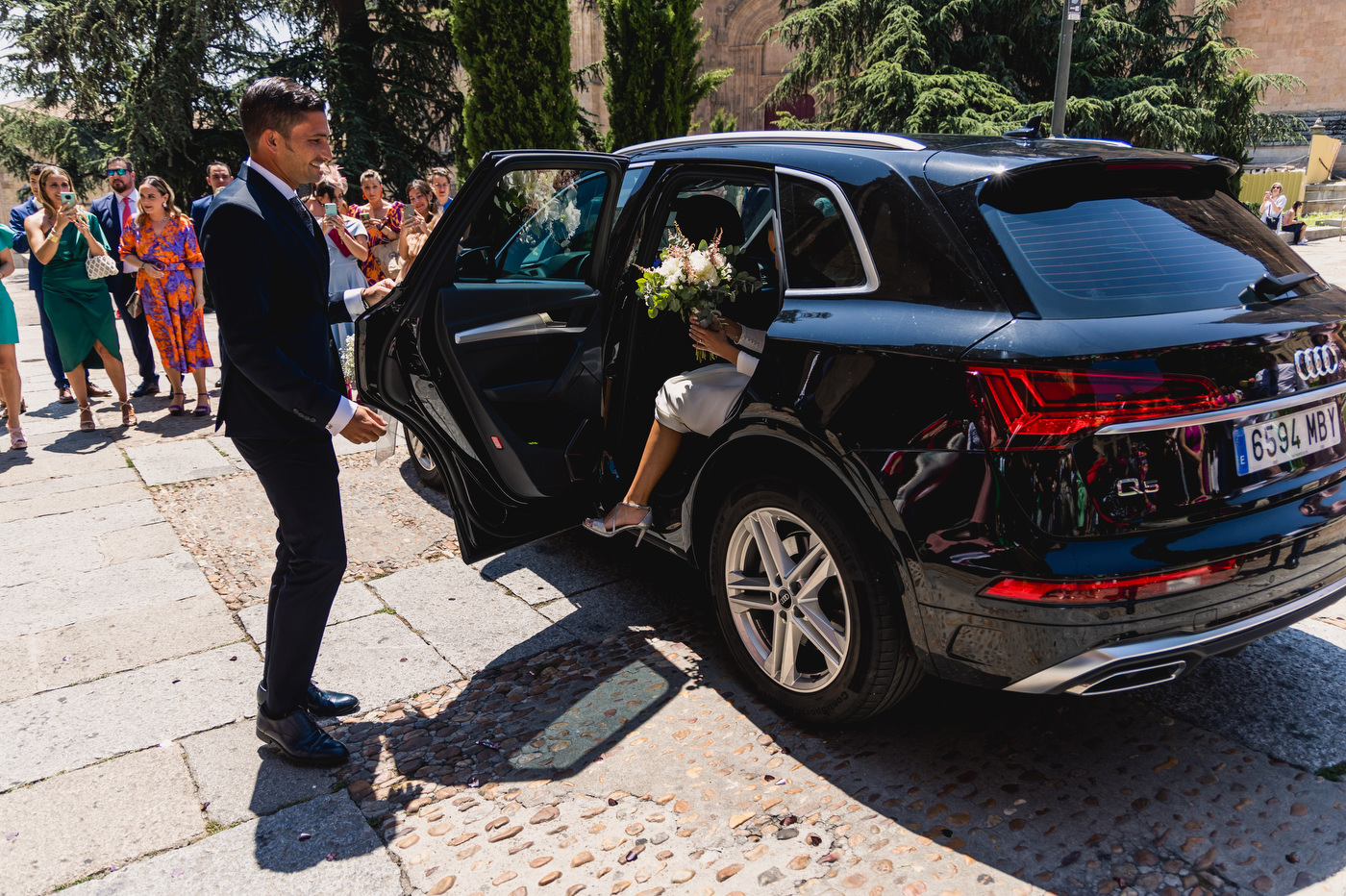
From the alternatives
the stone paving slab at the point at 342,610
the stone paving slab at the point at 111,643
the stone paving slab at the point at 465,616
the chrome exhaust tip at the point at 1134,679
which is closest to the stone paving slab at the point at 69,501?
the stone paving slab at the point at 111,643

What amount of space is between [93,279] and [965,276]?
24.9ft

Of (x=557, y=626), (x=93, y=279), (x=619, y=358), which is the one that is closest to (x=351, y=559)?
(x=557, y=626)

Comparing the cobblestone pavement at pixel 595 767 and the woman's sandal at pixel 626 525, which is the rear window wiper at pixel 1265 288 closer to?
the cobblestone pavement at pixel 595 767

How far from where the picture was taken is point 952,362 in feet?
7.68

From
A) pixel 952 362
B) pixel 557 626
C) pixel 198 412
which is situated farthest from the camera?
pixel 198 412

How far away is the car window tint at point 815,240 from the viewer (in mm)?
2797

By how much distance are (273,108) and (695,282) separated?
1433mm

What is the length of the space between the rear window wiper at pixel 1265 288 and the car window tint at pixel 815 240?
1086 mm

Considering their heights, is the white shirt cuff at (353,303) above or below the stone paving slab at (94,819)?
above

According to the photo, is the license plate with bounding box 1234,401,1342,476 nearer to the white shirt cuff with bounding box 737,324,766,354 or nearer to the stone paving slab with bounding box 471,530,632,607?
the white shirt cuff with bounding box 737,324,766,354

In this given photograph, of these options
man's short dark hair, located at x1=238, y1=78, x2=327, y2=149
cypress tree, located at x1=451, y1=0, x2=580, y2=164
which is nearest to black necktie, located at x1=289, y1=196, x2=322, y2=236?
man's short dark hair, located at x1=238, y1=78, x2=327, y2=149

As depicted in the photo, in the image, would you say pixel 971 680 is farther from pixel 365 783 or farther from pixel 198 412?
pixel 198 412

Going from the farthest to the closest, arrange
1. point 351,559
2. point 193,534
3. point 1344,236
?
1. point 1344,236
2. point 193,534
3. point 351,559

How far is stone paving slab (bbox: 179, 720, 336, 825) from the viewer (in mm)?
2770
